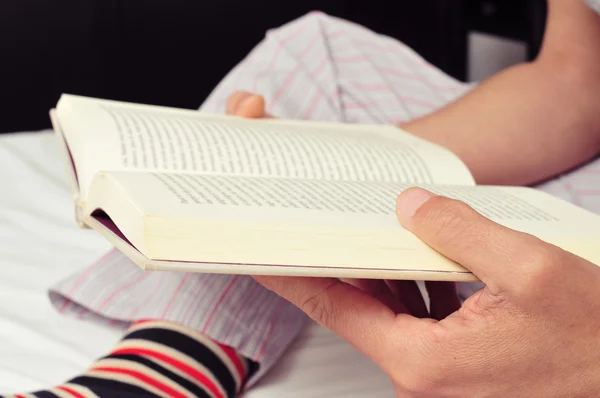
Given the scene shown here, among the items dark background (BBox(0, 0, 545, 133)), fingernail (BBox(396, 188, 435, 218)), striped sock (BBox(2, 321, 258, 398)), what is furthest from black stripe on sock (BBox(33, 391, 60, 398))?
dark background (BBox(0, 0, 545, 133))

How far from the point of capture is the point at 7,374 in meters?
0.65

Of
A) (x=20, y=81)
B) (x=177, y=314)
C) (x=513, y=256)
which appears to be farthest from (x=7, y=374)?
(x=20, y=81)

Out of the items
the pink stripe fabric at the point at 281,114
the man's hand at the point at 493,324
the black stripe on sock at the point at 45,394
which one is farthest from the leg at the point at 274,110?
the man's hand at the point at 493,324

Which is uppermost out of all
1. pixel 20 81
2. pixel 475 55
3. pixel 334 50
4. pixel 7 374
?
pixel 334 50

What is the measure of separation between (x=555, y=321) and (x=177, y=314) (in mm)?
338

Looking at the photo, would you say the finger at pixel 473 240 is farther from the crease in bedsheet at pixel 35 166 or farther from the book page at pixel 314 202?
the crease in bedsheet at pixel 35 166

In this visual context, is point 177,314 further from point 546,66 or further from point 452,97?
point 452,97

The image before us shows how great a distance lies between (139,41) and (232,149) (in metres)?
1.60

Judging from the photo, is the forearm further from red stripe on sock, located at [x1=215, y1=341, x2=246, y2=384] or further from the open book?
red stripe on sock, located at [x1=215, y1=341, x2=246, y2=384]

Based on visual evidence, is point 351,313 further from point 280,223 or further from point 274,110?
point 274,110

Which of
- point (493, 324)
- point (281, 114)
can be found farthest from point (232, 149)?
point (281, 114)

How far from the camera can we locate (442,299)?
576 mm

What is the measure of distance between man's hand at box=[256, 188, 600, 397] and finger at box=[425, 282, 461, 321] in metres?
0.13

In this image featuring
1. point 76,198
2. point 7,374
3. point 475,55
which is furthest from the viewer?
point 475,55
